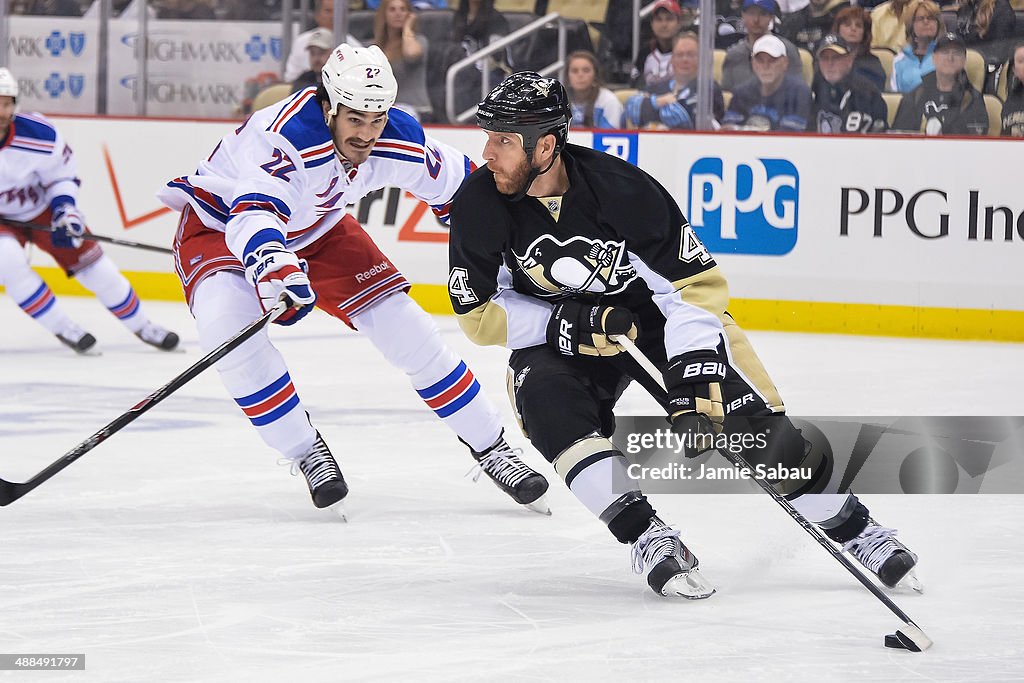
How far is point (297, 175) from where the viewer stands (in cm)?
344

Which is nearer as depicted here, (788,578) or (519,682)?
(519,682)

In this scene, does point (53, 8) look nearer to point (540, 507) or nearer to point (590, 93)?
point (590, 93)

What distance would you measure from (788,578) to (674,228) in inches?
27.4

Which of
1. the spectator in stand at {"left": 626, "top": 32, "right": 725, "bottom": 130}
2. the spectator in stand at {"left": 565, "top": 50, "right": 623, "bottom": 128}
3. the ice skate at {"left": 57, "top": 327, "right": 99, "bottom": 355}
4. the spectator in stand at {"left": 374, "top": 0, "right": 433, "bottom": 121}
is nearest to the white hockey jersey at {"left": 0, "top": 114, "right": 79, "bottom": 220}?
the ice skate at {"left": 57, "top": 327, "right": 99, "bottom": 355}

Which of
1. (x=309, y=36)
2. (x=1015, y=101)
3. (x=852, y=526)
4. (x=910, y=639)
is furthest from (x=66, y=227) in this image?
(x=910, y=639)

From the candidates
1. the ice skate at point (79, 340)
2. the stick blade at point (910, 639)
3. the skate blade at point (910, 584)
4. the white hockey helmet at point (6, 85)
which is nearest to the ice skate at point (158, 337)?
the ice skate at point (79, 340)

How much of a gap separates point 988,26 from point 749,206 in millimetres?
1260

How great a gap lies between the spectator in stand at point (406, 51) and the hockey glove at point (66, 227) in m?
2.02

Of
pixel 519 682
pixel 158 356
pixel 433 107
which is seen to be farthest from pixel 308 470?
pixel 433 107

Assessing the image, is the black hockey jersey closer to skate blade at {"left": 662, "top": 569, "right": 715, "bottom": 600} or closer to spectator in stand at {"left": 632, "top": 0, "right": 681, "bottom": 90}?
skate blade at {"left": 662, "top": 569, "right": 715, "bottom": 600}

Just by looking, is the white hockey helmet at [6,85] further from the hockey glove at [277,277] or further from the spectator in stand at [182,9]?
the hockey glove at [277,277]

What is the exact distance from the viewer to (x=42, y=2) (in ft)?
27.8

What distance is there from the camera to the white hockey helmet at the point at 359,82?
3354 millimetres

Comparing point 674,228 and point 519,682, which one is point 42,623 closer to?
point 519,682
